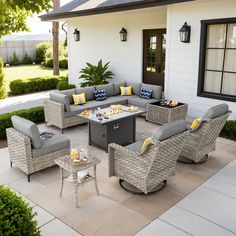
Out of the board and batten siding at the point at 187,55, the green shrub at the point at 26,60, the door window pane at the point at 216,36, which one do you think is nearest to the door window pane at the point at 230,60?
the door window pane at the point at 216,36

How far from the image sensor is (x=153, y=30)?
34.1 ft

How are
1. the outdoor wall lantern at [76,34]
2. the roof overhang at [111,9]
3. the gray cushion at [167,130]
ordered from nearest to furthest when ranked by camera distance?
the gray cushion at [167,130] < the roof overhang at [111,9] < the outdoor wall lantern at [76,34]

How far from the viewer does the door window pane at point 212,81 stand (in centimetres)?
807

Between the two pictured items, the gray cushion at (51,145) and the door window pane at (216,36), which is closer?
the gray cushion at (51,145)

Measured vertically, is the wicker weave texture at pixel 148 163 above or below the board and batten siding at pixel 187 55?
below

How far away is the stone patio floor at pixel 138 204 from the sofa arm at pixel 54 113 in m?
2.15

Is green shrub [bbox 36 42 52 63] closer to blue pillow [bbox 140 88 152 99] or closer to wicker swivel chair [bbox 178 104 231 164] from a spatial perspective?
blue pillow [bbox 140 88 152 99]

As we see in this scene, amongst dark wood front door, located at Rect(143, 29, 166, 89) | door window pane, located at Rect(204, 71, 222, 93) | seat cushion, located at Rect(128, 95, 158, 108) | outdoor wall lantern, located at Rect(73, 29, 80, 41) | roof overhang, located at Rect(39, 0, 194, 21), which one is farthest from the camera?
outdoor wall lantern, located at Rect(73, 29, 80, 41)

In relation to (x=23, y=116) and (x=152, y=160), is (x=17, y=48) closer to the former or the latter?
(x=23, y=116)

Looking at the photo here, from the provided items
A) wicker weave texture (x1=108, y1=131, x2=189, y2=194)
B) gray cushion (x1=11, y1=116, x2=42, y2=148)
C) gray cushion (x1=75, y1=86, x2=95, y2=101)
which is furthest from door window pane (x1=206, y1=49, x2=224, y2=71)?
gray cushion (x1=11, y1=116, x2=42, y2=148)

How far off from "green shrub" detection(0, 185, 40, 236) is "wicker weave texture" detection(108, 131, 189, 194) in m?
1.99

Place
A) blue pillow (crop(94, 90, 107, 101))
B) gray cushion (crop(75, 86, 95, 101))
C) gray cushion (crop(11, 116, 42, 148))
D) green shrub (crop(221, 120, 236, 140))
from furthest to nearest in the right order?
blue pillow (crop(94, 90, 107, 101)) → gray cushion (crop(75, 86, 95, 101)) → green shrub (crop(221, 120, 236, 140)) → gray cushion (crop(11, 116, 42, 148))

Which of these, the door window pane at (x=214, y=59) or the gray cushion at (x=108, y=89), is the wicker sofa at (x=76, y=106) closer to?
the gray cushion at (x=108, y=89)

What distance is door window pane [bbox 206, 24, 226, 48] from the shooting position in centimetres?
770
